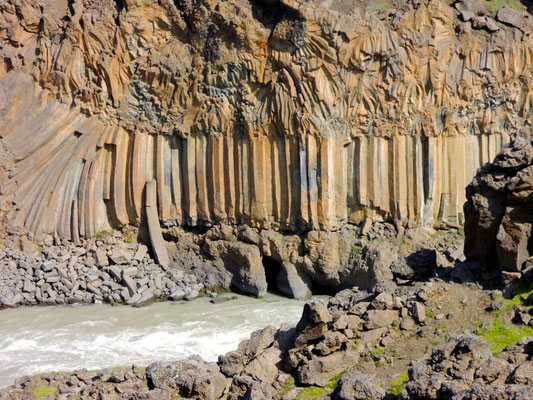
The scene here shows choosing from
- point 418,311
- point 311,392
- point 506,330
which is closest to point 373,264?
point 418,311

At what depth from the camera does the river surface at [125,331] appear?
12.7 metres

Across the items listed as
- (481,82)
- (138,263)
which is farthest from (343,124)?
(138,263)

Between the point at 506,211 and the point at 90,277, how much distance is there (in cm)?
1244

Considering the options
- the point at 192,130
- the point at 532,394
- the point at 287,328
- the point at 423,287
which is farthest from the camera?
the point at 192,130

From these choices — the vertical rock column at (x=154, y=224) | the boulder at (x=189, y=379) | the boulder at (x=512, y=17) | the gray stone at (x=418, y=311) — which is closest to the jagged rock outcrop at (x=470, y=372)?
the gray stone at (x=418, y=311)

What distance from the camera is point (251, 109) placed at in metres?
17.6

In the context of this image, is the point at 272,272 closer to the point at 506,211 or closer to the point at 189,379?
the point at 506,211

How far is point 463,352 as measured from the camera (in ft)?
21.9

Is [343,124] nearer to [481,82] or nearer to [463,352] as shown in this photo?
[481,82]

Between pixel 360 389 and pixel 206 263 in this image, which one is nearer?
pixel 360 389

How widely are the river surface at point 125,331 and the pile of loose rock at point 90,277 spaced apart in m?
0.38

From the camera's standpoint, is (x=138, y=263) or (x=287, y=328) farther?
(x=138, y=263)

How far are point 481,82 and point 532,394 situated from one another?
521 inches

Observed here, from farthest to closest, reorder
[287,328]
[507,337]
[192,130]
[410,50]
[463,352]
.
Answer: [192,130]
[410,50]
[287,328]
[507,337]
[463,352]
